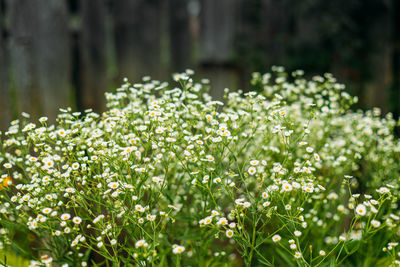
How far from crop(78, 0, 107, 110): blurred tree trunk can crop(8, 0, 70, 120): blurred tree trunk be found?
221 millimetres

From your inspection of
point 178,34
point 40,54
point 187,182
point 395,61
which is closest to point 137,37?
point 178,34

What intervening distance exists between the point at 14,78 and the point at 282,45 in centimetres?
310

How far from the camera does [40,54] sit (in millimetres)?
3289

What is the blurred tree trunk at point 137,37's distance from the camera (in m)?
3.81

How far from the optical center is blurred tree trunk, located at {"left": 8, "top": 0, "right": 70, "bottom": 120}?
3195 mm

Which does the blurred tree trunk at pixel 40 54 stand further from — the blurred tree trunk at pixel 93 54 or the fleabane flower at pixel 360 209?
the fleabane flower at pixel 360 209

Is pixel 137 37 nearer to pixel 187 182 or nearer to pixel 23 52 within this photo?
pixel 23 52

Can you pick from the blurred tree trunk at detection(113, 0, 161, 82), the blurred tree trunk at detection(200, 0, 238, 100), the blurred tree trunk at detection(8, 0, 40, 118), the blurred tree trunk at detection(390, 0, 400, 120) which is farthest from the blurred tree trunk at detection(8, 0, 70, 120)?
the blurred tree trunk at detection(390, 0, 400, 120)

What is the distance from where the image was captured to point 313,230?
2.20 meters

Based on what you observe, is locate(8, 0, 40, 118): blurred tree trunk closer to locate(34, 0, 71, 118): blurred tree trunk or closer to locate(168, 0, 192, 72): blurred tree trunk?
locate(34, 0, 71, 118): blurred tree trunk

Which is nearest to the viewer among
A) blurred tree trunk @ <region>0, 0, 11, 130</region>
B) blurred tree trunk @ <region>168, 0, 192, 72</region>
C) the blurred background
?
blurred tree trunk @ <region>0, 0, 11, 130</region>

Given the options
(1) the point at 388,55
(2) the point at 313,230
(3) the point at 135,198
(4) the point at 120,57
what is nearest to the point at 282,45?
(1) the point at 388,55

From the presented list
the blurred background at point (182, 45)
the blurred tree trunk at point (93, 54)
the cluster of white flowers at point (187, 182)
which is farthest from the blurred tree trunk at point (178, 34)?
the cluster of white flowers at point (187, 182)

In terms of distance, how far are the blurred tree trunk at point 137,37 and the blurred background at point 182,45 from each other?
0.01 meters
